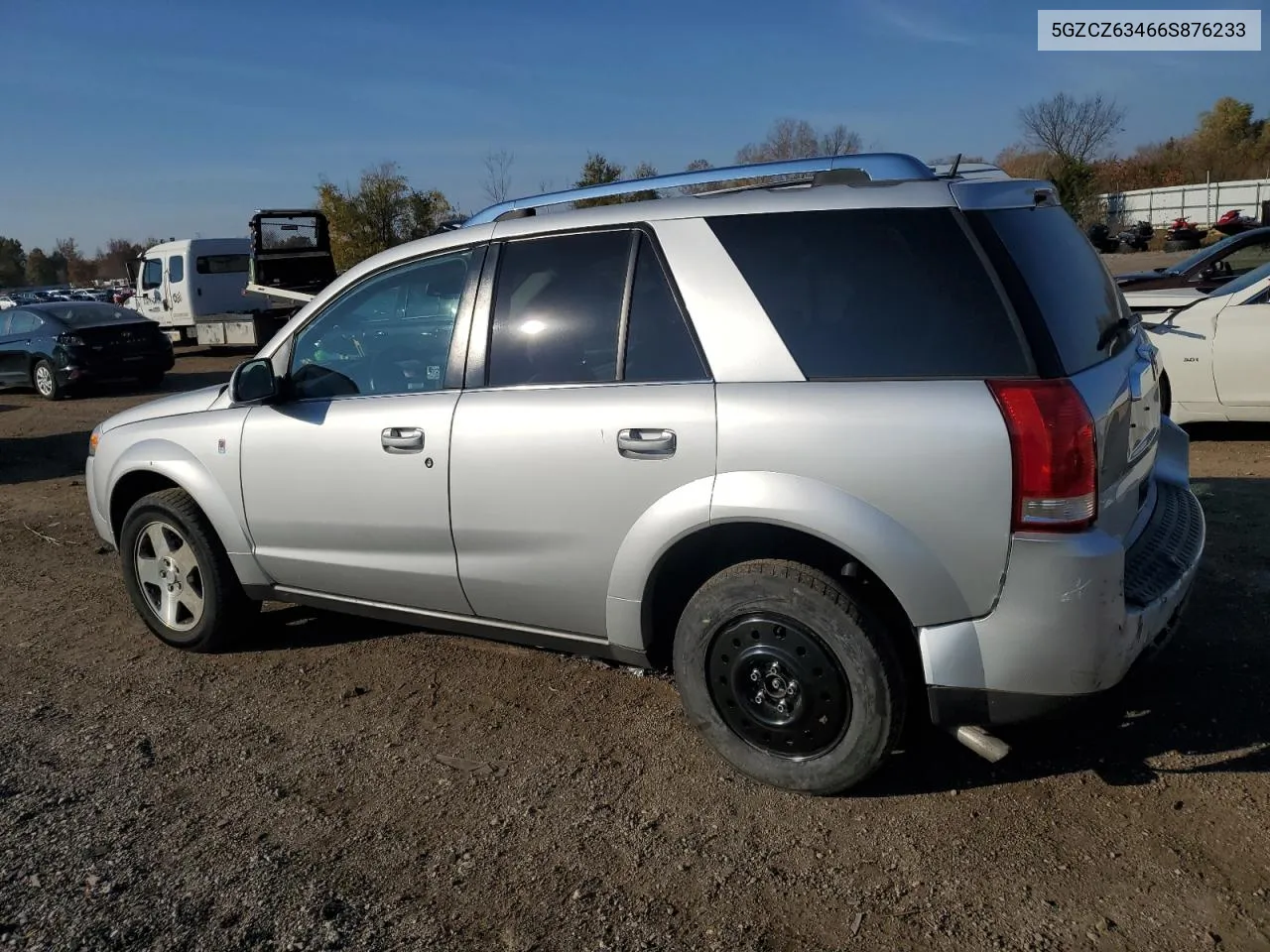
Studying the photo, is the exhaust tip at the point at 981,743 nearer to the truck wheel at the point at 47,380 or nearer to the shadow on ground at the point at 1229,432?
the shadow on ground at the point at 1229,432

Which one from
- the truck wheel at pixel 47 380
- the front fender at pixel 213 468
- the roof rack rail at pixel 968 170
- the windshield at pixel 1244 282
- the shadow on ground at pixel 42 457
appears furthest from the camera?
the truck wheel at pixel 47 380

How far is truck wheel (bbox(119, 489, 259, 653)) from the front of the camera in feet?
15.4

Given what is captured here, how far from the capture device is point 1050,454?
281 cm

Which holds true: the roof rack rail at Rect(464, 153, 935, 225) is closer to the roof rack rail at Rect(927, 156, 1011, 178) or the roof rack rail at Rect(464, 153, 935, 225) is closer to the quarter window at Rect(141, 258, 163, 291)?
the roof rack rail at Rect(927, 156, 1011, 178)

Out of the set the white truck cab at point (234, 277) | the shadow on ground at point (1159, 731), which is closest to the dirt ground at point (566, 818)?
the shadow on ground at point (1159, 731)

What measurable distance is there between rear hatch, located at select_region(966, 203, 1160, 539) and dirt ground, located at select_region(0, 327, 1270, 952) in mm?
902

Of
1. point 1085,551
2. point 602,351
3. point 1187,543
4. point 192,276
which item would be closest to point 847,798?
point 1085,551

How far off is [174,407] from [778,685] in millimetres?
3230

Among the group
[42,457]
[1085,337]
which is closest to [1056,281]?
[1085,337]

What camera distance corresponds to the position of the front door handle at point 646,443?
3334 millimetres

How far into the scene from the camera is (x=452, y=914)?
9.41 feet

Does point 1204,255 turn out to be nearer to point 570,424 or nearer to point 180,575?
point 570,424

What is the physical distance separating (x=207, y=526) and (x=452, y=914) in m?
2.54

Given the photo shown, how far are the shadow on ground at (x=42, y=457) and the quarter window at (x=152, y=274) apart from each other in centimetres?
1196
